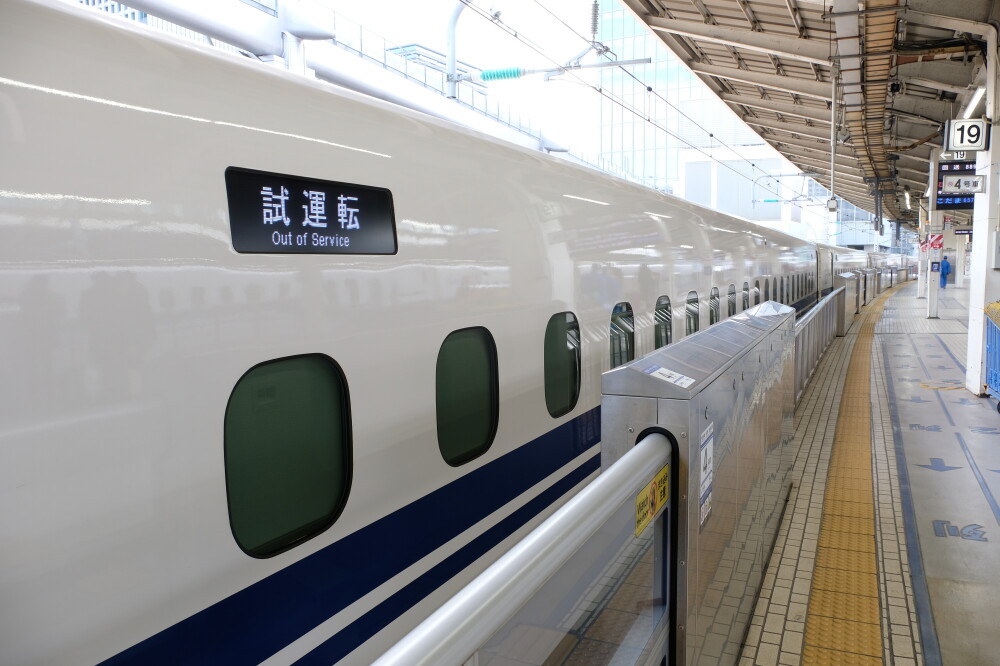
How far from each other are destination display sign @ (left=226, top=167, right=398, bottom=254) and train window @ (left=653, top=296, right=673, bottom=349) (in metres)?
3.63

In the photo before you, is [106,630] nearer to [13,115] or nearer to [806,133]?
[13,115]

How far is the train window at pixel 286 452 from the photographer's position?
2273 millimetres

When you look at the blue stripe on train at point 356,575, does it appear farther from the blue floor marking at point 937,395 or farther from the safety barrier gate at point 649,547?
the blue floor marking at point 937,395

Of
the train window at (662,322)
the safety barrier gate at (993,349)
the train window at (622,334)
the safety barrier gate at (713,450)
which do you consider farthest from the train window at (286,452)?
the safety barrier gate at (993,349)

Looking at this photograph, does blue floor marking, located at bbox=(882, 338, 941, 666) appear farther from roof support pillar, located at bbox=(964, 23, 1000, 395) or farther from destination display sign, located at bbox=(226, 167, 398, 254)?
destination display sign, located at bbox=(226, 167, 398, 254)

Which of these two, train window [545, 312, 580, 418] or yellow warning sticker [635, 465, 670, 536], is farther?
train window [545, 312, 580, 418]

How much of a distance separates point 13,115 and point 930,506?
6.43m

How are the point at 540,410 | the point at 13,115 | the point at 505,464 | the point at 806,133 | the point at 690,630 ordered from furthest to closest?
the point at 806,133
the point at 540,410
the point at 505,464
the point at 690,630
the point at 13,115

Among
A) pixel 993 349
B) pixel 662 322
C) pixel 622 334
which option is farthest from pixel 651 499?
pixel 993 349

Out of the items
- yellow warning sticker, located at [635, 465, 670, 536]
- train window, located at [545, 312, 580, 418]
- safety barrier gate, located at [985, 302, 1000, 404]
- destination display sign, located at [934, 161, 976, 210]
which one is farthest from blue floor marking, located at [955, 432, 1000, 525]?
destination display sign, located at [934, 161, 976, 210]

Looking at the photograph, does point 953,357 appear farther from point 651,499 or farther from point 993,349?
point 651,499

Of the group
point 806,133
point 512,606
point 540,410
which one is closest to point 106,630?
point 512,606

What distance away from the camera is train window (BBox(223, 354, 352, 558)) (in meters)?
2.27

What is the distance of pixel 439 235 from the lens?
3164mm
